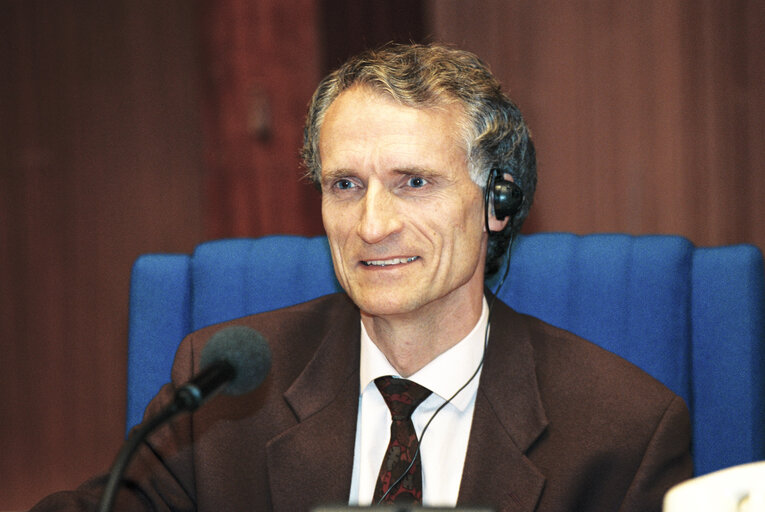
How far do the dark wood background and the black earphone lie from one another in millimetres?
1708

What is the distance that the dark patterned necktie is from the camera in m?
1.38

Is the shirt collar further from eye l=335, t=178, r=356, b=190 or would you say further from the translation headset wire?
eye l=335, t=178, r=356, b=190

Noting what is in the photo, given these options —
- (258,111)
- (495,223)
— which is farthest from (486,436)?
(258,111)

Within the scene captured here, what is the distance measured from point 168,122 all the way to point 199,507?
2493 millimetres

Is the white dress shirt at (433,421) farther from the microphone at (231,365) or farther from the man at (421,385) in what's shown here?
the microphone at (231,365)

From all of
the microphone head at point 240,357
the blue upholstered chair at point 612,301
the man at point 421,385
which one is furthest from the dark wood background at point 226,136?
the microphone head at point 240,357

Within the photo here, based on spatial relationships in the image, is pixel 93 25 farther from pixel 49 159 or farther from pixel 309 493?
pixel 309 493

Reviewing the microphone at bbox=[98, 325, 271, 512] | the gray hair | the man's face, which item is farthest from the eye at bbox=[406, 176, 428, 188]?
the microphone at bbox=[98, 325, 271, 512]

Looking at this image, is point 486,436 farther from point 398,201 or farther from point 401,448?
point 398,201

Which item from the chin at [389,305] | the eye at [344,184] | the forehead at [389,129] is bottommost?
the chin at [389,305]

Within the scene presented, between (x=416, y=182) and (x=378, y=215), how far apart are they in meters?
0.10

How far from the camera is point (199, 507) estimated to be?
1.46 m

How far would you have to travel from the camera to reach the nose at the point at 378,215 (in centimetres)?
140

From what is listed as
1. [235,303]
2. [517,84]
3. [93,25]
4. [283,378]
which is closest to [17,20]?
[93,25]
